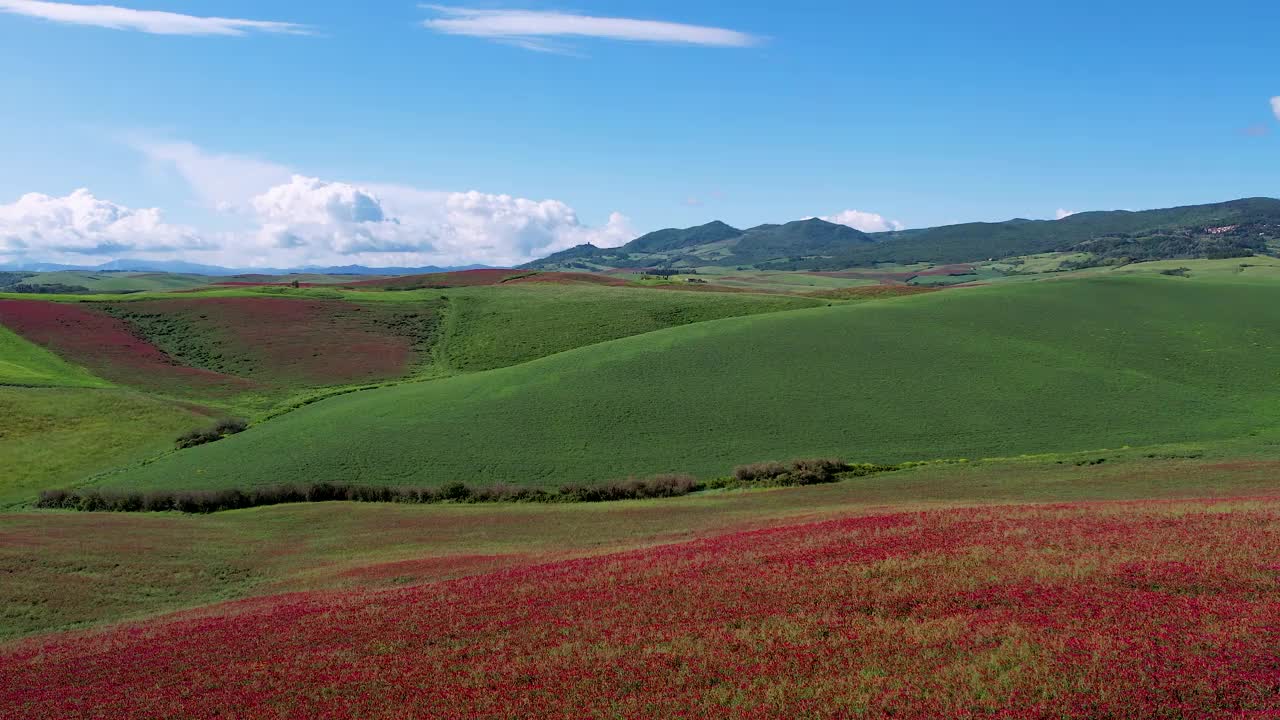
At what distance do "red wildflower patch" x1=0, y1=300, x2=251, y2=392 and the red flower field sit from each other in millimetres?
60523

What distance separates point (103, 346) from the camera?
280 ft

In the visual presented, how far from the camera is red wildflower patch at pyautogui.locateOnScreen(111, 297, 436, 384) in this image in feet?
268

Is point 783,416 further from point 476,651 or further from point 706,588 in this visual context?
point 476,651

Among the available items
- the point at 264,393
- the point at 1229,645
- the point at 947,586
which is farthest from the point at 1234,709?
the point at 264,393

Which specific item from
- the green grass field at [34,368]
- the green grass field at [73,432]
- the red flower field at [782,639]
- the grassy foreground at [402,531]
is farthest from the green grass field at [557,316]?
the red flower field at [782,639]

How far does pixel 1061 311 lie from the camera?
85.1 metres

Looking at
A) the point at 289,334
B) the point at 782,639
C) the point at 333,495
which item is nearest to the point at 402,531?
the point at 333,495

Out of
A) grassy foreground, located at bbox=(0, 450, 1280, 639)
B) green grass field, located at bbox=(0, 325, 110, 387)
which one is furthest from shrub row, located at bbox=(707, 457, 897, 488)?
green grass field, located at bbox=(0, 325, 110, 387)

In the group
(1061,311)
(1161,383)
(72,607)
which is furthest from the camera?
→ (1061,311)

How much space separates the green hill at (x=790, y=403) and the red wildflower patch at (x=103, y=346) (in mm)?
18121

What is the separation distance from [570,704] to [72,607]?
2042 cm

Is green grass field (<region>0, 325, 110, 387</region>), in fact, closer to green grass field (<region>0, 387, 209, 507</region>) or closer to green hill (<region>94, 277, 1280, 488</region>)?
green grass field (<region>0, 387, 209, 507</region>)

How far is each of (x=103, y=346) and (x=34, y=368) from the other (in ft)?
34.0

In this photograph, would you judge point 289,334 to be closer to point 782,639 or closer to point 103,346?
point 103,346
